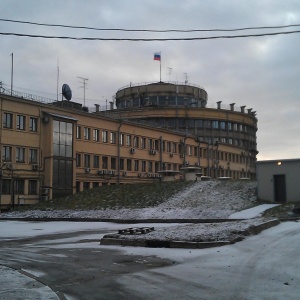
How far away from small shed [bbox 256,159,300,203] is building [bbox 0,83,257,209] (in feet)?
57.4

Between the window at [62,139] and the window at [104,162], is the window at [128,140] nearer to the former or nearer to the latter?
the window at [104,162]

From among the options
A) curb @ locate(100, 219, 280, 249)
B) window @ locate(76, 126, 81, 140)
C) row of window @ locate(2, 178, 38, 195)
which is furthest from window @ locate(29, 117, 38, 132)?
curb @ locate(100, 219, 280, 249)

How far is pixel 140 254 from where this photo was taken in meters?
14.3

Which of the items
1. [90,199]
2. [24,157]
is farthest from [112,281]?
[24,157]

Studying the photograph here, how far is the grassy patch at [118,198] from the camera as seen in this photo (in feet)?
130

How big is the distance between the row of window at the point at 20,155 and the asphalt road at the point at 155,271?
26981 millimetres

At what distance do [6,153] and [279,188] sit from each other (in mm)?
24490

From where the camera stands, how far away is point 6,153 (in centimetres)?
4275

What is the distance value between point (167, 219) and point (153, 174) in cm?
3236

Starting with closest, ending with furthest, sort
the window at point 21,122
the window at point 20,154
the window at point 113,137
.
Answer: the window at point 20,154
the window at point 21,122
the window at point 113,137

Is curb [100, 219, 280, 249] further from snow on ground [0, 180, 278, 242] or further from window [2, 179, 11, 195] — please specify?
window [2, 179, 11, 195]

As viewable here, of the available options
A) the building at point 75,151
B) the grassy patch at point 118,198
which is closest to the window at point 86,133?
the building at point 75,151

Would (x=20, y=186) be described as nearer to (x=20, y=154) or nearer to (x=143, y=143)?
(x=20, y=154)

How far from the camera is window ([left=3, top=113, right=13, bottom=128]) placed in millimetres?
→ 42441
